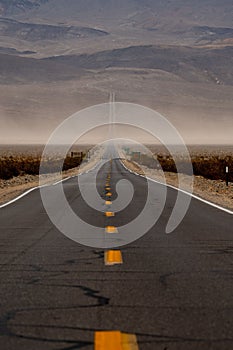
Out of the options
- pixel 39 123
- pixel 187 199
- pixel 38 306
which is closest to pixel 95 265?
pixel 38 306

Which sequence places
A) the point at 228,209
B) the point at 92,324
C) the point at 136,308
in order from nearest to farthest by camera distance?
the point at 92,324
the point at 136,308
the point at 228,209

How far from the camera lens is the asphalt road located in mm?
5762

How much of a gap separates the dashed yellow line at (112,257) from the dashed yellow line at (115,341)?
11.2ft

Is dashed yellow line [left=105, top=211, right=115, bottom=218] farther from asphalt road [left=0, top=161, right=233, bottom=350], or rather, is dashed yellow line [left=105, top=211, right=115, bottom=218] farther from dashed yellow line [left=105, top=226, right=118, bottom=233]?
asphalt road [left=0, top=161, right=233, bottom=350]

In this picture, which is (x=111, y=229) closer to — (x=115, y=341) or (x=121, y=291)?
(x=121, y=291)

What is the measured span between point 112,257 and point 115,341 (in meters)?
4.18

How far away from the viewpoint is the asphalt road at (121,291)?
18.9 ft

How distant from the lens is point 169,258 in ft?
31.5

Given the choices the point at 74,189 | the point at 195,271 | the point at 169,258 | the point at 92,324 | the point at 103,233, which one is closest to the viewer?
the point at 92,324

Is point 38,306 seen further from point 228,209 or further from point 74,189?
point 74,189

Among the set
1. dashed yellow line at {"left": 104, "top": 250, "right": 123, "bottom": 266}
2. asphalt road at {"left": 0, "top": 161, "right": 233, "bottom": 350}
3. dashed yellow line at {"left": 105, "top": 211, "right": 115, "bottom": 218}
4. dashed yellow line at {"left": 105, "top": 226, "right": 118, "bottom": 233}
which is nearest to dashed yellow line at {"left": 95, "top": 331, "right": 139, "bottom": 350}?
asphalt road at {"left": 0, "top": 161, "right": 233, "bottom": 350}

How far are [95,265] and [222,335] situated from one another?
3583 mm

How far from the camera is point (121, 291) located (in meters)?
7.45

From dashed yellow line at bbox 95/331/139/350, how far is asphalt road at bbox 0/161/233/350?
2.8 inches
